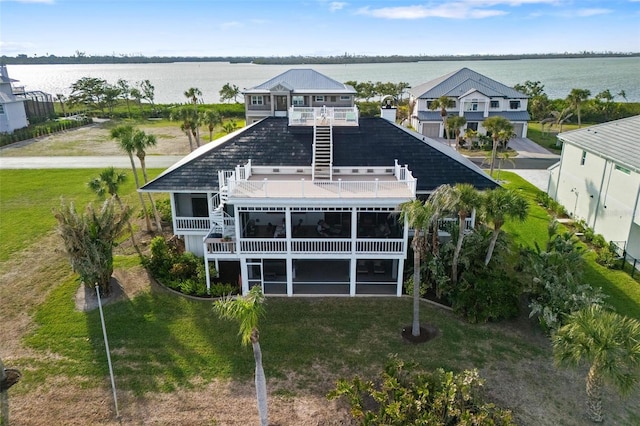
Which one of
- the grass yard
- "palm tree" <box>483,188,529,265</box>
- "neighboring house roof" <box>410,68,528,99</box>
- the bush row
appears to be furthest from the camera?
"neighboring house roof" <box>410,68,528,99</box>

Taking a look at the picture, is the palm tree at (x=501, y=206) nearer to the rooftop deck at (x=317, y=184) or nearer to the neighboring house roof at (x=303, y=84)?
the rooftop deck at (x=317, y=184)

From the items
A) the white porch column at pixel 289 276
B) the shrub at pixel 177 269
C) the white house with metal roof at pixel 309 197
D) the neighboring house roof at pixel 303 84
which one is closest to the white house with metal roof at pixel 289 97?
the neighboring house roof at pixel 303 84

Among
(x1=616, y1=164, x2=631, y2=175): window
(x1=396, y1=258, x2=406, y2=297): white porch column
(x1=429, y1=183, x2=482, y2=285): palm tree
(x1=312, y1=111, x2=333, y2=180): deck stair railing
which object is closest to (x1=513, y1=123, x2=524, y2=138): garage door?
(x1=616, y1=164, x2=631, y2=175): window

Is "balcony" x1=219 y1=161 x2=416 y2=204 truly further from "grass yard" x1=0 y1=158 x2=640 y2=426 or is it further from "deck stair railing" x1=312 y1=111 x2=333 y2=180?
"grass yard" x1=0 y1=158 x2=640 y2=426

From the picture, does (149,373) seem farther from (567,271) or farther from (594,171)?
(594,171)

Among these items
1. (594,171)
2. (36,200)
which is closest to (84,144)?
(36,200)

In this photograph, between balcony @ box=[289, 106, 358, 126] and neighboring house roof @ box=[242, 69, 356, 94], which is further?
neighboring house roof @ box=[242, 69, 356, 94]
